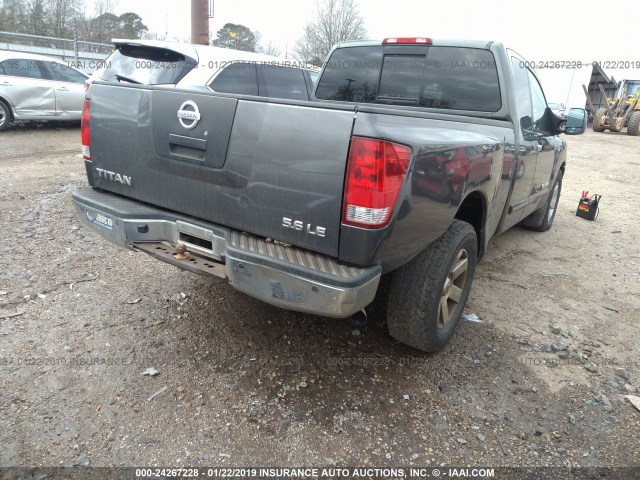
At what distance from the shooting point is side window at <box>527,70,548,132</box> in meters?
4.06

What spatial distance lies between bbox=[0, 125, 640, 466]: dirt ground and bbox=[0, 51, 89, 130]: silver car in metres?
6.62

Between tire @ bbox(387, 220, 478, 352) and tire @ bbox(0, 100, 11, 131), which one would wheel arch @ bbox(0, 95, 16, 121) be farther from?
tire @ bbox(387, 220, 478, 352)

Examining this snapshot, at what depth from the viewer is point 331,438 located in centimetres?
219

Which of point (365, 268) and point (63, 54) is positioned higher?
point (63, 54)

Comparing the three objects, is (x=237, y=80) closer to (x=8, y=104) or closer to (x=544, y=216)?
(x=544, y=216)

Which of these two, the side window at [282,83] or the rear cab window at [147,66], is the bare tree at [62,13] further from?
the side window at [282,83]

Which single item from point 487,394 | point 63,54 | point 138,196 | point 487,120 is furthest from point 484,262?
point 63,54

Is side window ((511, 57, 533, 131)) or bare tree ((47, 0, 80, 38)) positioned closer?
→ side window ((511, 57, 533, 131))

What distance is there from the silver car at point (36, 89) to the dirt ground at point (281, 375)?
662 centimetres

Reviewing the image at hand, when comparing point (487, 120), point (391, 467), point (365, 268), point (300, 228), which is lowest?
point (391, 467)

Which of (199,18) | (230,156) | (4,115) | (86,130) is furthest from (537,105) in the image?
(4,115)

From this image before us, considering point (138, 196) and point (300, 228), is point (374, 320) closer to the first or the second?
point (300, 228)

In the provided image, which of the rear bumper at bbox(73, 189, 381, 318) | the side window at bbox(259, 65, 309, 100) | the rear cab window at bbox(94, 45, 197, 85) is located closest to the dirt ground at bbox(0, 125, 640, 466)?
the rear bumper at bbox(73, 189, 381, 318)

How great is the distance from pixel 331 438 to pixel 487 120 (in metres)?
2.32
